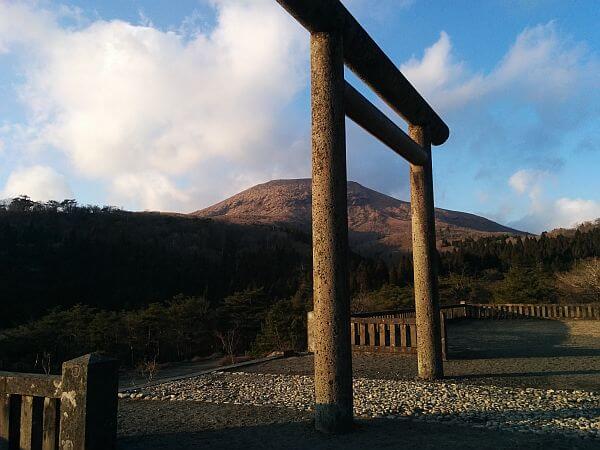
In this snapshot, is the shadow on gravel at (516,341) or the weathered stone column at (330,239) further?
the shadow on gravel at (516,341)

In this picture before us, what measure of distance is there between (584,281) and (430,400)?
25.6 m

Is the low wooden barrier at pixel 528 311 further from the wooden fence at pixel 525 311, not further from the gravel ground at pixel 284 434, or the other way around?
the gravel ground at pixel 284 434

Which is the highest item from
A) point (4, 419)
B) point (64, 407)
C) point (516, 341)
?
point (64, 407)

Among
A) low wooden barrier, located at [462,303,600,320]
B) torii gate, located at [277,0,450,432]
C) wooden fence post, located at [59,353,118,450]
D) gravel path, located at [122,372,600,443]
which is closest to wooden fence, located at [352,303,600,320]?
low wooden barrier, located at [462,303,600,320]

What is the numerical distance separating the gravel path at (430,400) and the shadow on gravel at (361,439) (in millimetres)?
335

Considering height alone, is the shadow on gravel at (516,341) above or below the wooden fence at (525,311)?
below

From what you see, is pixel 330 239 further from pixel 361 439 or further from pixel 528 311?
pixel 528 311

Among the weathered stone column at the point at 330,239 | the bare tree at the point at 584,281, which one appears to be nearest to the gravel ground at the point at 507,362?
the weathered stone column at the point at 330,239

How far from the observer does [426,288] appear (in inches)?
322

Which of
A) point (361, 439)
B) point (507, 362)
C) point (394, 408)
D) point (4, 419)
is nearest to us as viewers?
point (4, 419)

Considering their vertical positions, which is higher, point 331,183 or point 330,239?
point 331,183

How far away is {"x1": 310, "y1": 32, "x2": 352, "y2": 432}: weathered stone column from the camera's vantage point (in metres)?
5.07

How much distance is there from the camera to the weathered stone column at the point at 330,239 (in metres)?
5.07

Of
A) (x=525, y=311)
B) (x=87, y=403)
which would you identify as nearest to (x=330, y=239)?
(x=87, y=403)
